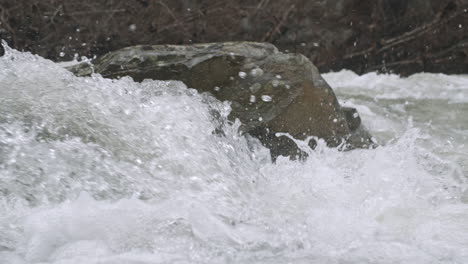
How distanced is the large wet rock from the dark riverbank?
7.38 feet

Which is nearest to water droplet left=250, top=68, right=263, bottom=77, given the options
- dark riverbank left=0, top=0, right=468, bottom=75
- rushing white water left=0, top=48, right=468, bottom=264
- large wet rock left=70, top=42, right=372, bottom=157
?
large wet rock left=70, top=42, right=372, bottom=157

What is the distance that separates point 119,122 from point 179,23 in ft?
9.48

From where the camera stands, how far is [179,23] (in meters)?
5.54

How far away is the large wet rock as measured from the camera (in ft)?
10.5

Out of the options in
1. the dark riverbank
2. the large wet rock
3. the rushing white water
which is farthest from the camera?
the dark riverbank

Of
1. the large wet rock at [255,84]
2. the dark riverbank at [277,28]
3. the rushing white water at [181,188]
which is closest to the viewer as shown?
the rushing white water at [181,188]

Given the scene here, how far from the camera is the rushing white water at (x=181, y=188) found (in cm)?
215

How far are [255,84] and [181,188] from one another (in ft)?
2.90

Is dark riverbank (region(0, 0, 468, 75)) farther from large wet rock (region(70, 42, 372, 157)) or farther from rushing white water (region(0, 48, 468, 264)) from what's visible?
rushing white water (region(0, 48, 468, 264))

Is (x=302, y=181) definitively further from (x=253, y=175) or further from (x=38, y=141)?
(x=38, y=141)

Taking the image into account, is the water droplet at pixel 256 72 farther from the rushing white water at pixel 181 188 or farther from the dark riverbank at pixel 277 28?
the dark riverbank at pixel 277 28

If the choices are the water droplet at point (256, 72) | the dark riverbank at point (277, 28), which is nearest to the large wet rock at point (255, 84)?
the water droplet at point (256, 72)

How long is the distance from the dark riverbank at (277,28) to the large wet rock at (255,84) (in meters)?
2.25

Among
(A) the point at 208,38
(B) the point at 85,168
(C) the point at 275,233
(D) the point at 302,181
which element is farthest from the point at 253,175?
(A) the point at 208,38
